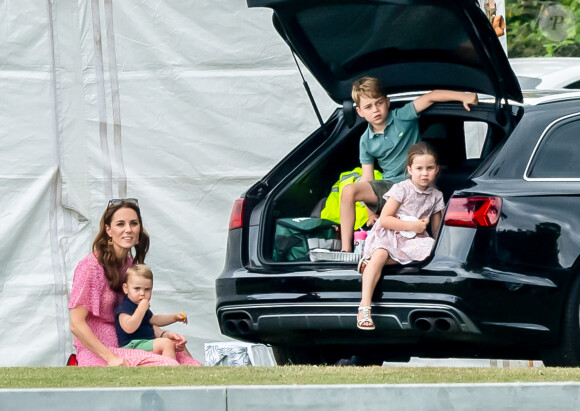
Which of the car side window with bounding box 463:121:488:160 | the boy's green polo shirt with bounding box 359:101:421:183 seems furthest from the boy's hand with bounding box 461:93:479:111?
the car side window with bounding box 463:121:488:160

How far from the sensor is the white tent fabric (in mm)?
10367

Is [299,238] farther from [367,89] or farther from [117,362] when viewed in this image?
[117,362]

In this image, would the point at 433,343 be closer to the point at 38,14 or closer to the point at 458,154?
the point at 458,154

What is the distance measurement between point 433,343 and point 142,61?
3936 mm

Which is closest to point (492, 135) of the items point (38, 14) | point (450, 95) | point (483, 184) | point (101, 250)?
point (450, 95)

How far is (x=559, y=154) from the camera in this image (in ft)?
23.4

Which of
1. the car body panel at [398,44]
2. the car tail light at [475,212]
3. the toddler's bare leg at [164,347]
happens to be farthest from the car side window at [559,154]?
the toddler's bare leg at [164,347]

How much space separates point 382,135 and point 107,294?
167 centimetres

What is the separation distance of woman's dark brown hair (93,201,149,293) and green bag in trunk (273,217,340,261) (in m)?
0.71

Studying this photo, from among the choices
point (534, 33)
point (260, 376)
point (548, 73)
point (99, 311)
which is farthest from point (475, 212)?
point (534, 33)

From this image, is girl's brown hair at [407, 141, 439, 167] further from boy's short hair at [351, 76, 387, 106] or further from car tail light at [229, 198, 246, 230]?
car tail light at [229, 198, 246, 230]

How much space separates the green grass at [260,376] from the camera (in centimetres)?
599

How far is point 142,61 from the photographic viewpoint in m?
10.5

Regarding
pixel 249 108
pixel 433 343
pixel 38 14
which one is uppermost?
pixel 38 14
